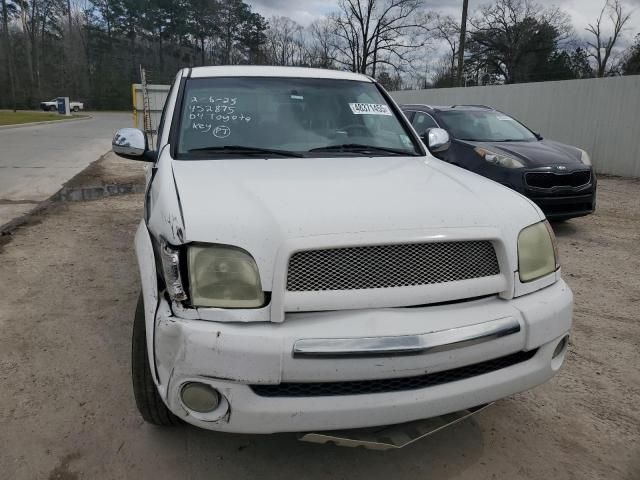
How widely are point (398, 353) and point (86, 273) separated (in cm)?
392

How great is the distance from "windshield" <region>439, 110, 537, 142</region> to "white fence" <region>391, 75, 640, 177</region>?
5565 millimetres

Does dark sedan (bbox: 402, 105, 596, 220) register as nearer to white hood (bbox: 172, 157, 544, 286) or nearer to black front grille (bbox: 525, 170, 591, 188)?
black front grille (bbox: 525, 170, 591, 188)

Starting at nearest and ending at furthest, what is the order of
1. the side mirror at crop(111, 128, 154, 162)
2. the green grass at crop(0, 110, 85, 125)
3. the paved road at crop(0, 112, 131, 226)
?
1. the side mirror at crop(111, 128, 154, 162)
2. the paved road at crop(0, 112, 131, 226)
3. the green grass at crop(0, 110, 85, 125)

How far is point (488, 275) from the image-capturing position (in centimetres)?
211

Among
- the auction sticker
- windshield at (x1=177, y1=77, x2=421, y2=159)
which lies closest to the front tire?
windshield at (x1=177, y1=77, x2=421, y2=159)

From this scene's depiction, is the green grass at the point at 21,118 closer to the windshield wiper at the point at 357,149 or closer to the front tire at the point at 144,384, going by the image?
the windshield wiper at the point at 357,149

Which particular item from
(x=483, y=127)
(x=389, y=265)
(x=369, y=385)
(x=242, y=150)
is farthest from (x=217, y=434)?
(x=483, y=127)

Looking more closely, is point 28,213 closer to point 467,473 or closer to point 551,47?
point 467,473

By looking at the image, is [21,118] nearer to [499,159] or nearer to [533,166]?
[499,159]

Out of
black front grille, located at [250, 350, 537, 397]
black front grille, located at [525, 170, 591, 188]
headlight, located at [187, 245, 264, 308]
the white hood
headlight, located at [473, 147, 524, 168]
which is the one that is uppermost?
the white hood

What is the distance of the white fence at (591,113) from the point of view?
12.1 m

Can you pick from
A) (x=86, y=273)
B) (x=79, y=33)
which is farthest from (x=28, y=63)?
(x=86, y=273)

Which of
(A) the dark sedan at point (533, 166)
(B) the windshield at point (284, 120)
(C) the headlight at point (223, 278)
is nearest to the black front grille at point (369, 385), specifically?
(C) the headlight at point (223, 278)

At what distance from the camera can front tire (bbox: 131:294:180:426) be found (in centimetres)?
232
